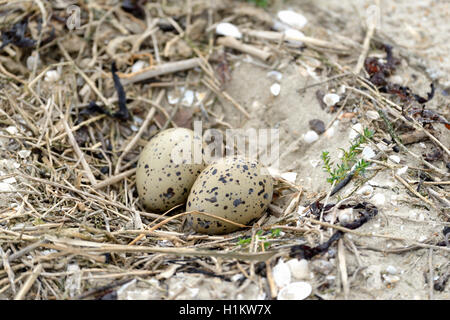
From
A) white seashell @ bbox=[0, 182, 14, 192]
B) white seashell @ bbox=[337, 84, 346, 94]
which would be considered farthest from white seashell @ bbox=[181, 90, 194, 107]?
white seashell @ bbox=[0, 182, 14, 192]

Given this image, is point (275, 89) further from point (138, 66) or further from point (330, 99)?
point (138, 66)

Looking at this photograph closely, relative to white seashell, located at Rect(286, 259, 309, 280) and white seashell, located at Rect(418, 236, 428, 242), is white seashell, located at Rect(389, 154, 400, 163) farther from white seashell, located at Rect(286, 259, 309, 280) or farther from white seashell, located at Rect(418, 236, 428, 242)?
white seashell, located at Rect(286, 259, 309, 280)

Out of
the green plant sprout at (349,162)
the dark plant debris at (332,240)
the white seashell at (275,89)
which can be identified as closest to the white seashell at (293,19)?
the white seashell at (275,89)

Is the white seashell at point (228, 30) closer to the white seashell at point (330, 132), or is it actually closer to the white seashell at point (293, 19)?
the white seashell at point (293, 19)

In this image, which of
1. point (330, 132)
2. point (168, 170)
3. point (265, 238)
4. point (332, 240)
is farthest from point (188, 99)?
point (332, 240)

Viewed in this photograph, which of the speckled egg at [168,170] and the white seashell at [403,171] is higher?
the white seashell at [403,171]
